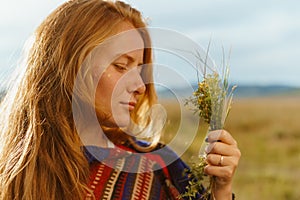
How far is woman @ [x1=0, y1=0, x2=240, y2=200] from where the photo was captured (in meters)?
2.86

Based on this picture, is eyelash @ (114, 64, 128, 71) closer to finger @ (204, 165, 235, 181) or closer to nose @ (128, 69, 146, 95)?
nose @ (128, 69, 146, 95)

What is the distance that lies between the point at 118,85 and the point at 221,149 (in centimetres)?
51

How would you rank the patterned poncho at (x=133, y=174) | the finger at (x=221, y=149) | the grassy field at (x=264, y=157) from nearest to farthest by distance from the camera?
the finger at (x=221, y=149) → the patterned poncho at (x=133, y=174) → the grassy field at (x=264, y=157)

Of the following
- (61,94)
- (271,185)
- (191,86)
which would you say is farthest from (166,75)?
(271,185)

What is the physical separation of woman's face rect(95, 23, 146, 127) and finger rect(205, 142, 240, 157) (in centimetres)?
40

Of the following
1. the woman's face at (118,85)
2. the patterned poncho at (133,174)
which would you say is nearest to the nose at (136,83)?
the woman's face at (118,85)

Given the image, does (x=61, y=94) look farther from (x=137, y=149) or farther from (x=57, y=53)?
(x=137, y=149)

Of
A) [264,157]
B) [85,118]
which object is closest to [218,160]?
[85,118]

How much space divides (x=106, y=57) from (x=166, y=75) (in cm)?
29

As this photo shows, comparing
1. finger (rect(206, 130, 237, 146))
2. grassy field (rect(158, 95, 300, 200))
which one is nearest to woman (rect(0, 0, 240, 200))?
finger (rect(206, 130, 237, 146))

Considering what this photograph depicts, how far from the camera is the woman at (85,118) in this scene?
2.86 meters

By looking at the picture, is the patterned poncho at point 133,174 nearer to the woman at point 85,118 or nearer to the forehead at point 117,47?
the woman at point 85,118

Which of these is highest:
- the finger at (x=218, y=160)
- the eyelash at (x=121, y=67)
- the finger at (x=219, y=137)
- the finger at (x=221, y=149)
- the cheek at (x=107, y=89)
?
the eyelash at (x=121, y=67)

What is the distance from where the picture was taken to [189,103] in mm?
2816
